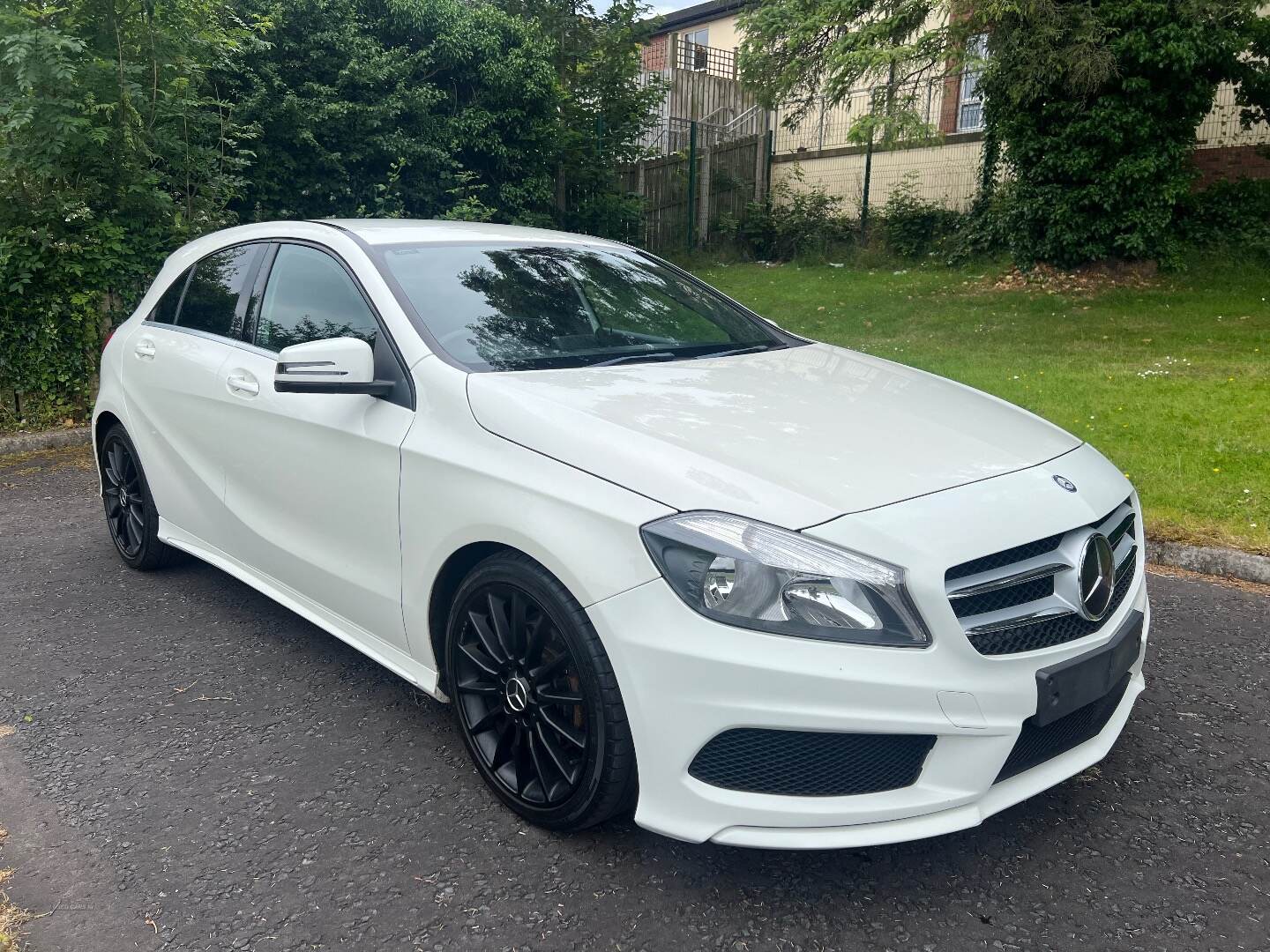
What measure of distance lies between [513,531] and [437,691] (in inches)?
27.6

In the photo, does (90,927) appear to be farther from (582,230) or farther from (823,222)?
(823,222)

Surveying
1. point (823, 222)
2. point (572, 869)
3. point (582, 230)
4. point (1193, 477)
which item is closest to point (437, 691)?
point (572, 869)

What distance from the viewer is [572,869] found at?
101 inches

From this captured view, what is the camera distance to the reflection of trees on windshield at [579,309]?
325 cm

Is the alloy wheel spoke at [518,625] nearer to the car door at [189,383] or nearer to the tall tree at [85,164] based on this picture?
the car door at [189,383]

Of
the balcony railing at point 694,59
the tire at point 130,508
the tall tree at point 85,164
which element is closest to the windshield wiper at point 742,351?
the tire at point 130,508

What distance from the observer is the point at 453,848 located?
266 cm

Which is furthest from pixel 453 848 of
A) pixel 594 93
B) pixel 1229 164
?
pixel 1229 164

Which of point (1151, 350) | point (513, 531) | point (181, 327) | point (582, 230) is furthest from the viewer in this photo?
point (582, 230)

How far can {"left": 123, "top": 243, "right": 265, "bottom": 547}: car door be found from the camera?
3951mm

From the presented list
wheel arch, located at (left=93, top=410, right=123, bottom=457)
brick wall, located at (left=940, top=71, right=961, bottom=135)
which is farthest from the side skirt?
brick wall, located at (left=940, top=71, right=961, bottom=135)

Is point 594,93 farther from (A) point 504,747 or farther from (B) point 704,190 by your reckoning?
(A) point 504,747

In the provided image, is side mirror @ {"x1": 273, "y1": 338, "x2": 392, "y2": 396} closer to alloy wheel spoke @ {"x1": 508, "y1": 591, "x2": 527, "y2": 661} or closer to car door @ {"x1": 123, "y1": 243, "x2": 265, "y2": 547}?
alloy wheel spoke @ {"x1": 508, "y1": 591, "x2": 527, "y2": 661}

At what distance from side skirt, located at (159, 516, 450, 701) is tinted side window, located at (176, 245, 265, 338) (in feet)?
2.92
